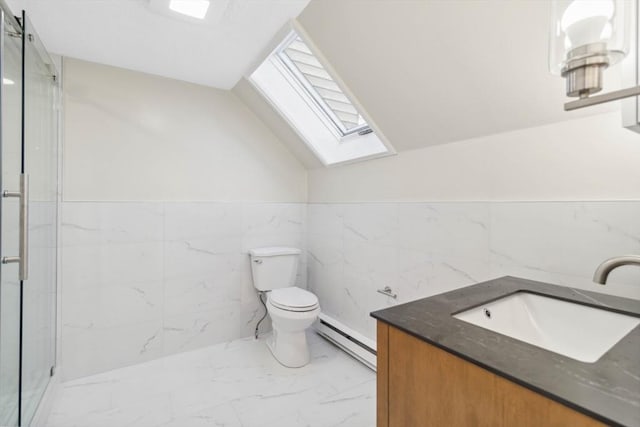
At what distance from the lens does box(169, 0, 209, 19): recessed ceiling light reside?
146cm

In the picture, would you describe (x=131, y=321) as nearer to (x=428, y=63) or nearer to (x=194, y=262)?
(x=194, y=262)

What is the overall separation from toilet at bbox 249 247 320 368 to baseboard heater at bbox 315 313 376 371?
282 millimetres

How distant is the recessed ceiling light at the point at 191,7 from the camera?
1.46m

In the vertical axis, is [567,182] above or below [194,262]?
above

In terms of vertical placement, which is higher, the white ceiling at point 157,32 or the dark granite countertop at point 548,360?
the white ceiling at point 157,32

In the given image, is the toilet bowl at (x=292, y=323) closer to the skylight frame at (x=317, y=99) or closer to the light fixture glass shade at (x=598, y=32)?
the skylight frame at (x=317, y=99)

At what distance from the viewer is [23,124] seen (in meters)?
1.41

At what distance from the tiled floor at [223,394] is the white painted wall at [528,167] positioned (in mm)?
1221

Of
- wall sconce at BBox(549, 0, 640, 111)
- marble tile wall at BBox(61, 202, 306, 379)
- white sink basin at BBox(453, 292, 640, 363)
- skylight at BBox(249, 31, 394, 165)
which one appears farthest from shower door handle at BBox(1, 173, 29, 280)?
wall sconce at BBox(549, 0, 640, 111)

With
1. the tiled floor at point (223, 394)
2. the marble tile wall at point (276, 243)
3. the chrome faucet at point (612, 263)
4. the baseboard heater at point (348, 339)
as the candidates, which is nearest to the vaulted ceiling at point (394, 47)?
the marble tile wall at point (276, 243)

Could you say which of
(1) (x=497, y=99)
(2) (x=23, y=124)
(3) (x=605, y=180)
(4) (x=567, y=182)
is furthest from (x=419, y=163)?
(2) (x=23, y=124)

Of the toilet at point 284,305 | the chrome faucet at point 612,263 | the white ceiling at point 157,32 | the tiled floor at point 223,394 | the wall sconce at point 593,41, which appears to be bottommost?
the tiled floor at point 223,394

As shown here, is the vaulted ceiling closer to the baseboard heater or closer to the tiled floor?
the baseboard heater

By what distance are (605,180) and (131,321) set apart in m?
2.69
